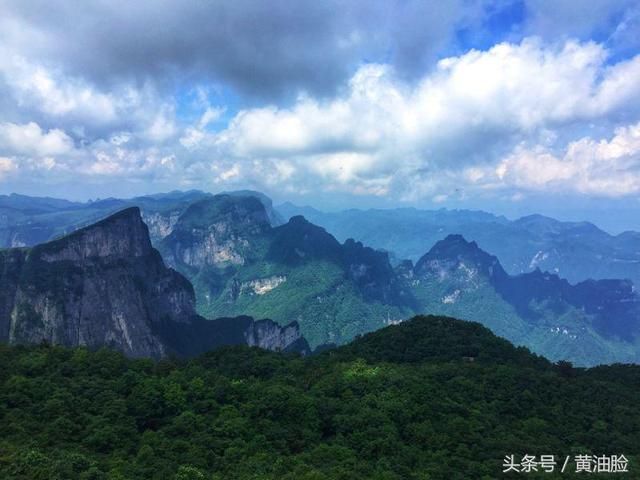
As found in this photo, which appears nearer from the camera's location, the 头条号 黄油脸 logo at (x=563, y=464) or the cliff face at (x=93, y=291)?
the 头条号 黄油脸 logo at (x=563, y=464)

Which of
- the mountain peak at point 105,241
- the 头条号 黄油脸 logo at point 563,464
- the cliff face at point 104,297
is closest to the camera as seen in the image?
the 头条号 黄油脸 logo at point 563,464

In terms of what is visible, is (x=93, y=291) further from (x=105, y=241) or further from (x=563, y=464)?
(x=563, y=464)

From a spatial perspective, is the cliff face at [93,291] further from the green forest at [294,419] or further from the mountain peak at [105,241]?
the green forest at [294,419]

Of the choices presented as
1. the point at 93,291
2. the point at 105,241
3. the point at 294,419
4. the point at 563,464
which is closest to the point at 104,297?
the point at 93,291

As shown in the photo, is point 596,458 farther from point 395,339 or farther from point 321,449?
point 395,339

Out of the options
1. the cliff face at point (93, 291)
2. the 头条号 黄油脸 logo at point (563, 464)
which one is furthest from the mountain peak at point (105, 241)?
the 头条号 黄油脸 logo at point (563, 464)

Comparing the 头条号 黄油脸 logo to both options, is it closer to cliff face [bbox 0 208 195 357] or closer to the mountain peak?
cliff face [bbox 0 208 195 357]
